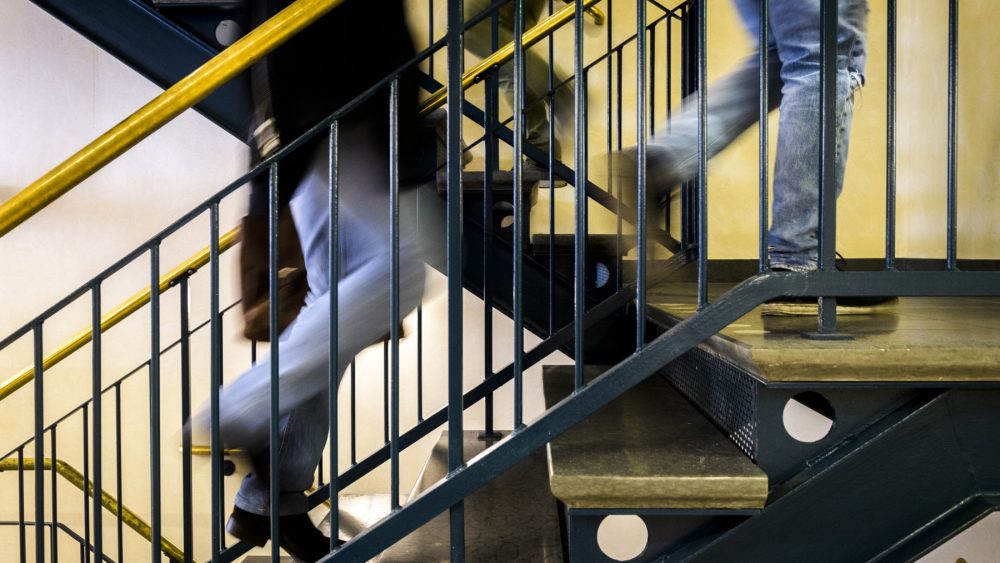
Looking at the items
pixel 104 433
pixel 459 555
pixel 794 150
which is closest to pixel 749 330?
pixel 794 150

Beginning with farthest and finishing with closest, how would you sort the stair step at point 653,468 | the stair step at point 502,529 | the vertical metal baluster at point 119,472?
the vertical metal baluster at point 119,472, the stair step at point 502,529, the stair step at point 653,468

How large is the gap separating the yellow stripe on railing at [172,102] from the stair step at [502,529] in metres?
0.77

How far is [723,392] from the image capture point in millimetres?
1380

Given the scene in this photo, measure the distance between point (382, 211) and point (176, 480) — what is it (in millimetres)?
3088

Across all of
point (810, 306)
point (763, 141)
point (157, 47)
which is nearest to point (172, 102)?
point (763, 141)

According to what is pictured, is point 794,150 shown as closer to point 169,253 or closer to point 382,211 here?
point 382,211

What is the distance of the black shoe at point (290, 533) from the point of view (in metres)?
1.47

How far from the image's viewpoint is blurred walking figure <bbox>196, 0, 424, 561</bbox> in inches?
55.4

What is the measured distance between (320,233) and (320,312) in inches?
6.5

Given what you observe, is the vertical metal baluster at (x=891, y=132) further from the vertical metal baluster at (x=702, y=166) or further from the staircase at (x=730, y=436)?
the vertical metal baluster at (x=702, y=166)

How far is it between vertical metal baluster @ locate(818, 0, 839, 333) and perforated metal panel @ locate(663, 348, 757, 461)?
0.23 m

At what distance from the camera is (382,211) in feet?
4.71

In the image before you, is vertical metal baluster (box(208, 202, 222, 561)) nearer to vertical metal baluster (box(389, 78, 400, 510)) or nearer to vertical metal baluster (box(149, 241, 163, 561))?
vertical metal baluster (box(149, 241, 163, 561))

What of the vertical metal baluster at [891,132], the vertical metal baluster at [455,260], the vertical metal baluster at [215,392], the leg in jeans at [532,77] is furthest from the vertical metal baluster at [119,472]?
the vertical metal baluster at [891,132]
